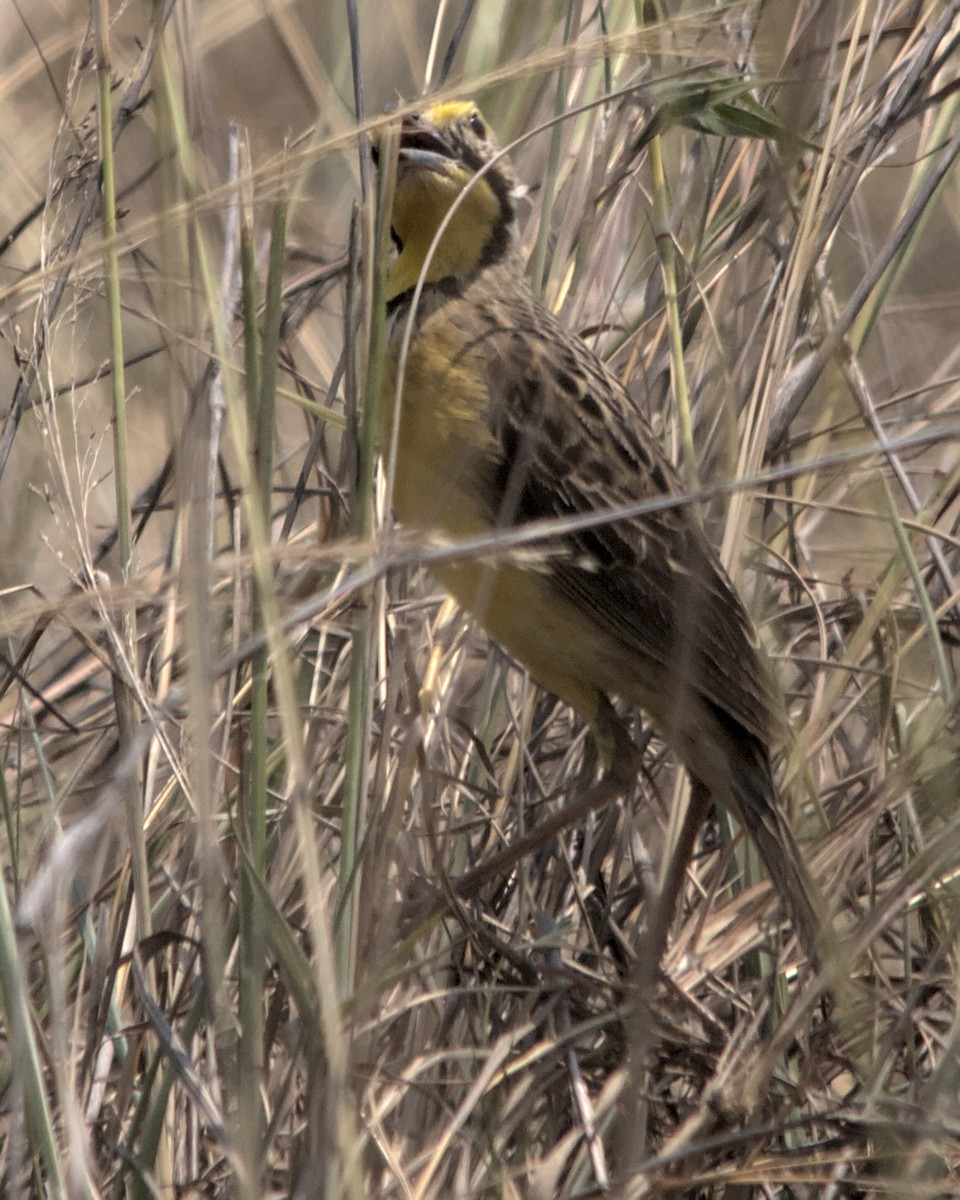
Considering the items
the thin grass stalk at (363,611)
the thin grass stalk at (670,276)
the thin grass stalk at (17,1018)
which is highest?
the thin grass stalk at (670,276)

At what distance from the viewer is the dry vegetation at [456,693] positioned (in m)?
1.64

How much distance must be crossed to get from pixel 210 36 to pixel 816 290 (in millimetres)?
1036

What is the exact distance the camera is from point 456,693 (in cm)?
290

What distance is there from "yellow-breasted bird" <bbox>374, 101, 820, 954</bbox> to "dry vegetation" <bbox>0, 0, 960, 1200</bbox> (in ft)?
0.36

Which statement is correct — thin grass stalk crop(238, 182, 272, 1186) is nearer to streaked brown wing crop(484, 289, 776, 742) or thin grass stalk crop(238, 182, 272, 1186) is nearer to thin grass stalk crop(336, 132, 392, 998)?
thin grass stalk crop(336, 132, 392, 998)

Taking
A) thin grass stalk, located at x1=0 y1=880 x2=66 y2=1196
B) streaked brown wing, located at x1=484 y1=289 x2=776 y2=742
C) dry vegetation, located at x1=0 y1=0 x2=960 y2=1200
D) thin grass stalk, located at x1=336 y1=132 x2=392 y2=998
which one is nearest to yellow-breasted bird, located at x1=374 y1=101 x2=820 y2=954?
streaked brown wing, located at x1=484 y1=289 x2=776 y2=742

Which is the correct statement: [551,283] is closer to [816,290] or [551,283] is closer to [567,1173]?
[816,290]

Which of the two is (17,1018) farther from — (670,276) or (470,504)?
(670,276)

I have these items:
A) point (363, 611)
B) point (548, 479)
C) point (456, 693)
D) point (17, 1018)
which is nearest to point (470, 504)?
point (548, 479)

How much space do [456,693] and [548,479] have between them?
44 centimetres

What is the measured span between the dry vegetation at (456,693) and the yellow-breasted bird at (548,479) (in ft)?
0.36

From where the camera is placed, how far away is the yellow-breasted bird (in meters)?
2.64

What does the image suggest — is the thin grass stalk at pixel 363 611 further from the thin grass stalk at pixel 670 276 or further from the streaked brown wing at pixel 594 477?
the streaked brown wing at pixel 594 477

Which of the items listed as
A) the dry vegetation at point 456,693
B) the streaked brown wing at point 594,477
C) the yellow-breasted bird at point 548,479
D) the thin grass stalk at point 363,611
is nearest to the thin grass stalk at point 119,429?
the dry vegetation at point 456,693
